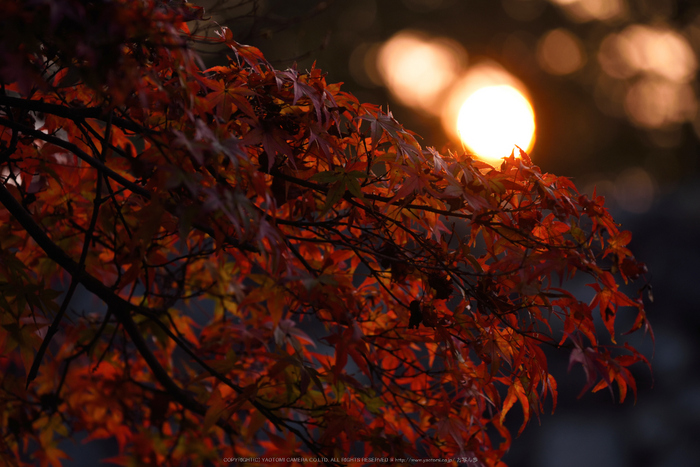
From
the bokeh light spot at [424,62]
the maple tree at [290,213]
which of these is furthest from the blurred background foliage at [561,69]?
the maple tree at [290,213]

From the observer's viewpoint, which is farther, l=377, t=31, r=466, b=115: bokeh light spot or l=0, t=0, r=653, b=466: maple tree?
l=377, t=31, r=466, b=115: bokeh light spot

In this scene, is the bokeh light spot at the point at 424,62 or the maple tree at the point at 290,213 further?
the bokeh light spot at the point at 424,62

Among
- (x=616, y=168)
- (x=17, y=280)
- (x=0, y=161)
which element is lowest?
(x=616, y=168)

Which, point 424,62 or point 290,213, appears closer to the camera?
point 290,213

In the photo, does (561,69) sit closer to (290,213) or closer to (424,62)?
(424,62)

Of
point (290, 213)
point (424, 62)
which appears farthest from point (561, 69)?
point (290, 213)

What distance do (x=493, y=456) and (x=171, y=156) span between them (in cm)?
118

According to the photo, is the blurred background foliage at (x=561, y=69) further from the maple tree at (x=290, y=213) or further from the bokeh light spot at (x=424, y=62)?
the maple tree at (x=290, y=213)

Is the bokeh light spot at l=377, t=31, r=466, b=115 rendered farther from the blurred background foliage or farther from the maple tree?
the maple tree

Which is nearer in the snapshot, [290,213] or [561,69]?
[290,213]

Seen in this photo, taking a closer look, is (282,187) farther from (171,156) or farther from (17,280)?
→ (17,280)

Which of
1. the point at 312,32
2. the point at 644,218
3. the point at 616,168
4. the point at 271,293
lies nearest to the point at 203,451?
the point at 271,293

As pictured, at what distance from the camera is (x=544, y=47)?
9180 millimetres

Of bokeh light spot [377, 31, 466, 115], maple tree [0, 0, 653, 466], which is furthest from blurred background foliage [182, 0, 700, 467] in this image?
maple tree [0, 0, 653, 466]
